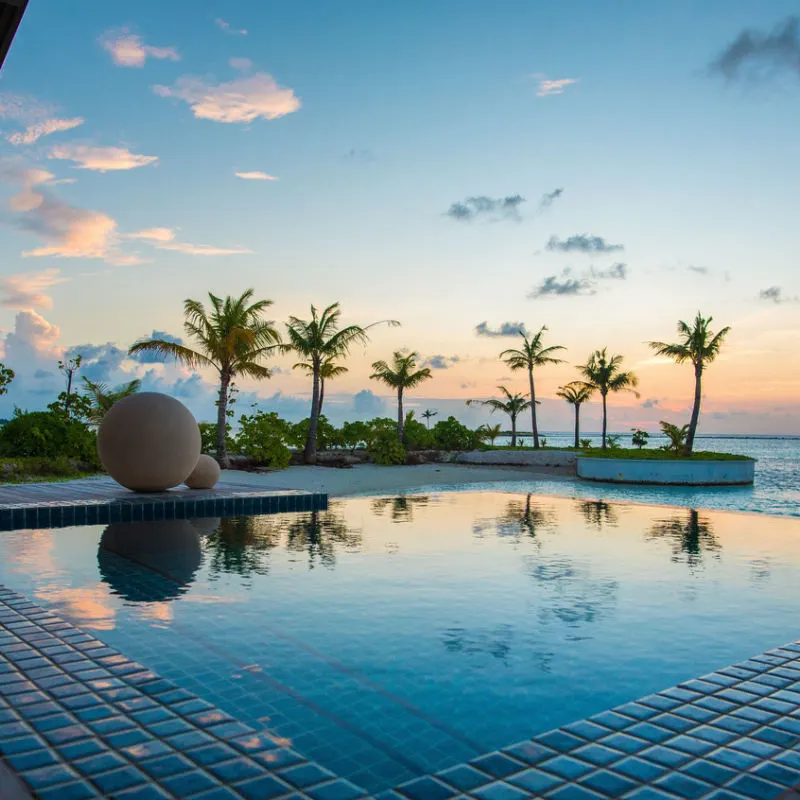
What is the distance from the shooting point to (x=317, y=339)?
32.9 metres

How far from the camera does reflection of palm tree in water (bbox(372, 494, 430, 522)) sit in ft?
49.2

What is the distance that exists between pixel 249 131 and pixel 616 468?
19094mm

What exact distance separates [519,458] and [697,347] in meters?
11.2

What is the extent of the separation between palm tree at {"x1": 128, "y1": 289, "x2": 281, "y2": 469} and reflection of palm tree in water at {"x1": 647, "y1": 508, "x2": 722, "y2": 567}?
16.9 meters

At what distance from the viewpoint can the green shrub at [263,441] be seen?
29.4 metres

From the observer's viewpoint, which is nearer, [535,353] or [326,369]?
[326,369]

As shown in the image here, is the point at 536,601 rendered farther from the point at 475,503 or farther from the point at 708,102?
the point at 708,102

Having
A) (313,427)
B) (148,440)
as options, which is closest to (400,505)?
(148,440)

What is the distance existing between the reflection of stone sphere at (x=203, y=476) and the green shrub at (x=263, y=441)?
1300cm

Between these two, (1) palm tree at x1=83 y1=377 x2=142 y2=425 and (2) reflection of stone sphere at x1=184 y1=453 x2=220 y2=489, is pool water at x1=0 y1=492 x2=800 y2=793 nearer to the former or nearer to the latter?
(2) reflection of stone sphere at x1=184 y1=453 x2=220 y2=489

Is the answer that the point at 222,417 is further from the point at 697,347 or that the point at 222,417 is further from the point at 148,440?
the point at 697,347

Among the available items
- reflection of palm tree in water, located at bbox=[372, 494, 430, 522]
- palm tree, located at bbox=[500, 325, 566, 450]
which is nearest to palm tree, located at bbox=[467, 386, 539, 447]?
palm tree, located at bbox=[500, 325, 566, 450]

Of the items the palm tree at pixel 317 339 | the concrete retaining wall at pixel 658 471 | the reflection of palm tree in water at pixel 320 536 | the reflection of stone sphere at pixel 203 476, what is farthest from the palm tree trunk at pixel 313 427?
the reflection of palm tree in water at pixel 320 536

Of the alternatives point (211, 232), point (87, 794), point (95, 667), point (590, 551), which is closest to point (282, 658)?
point (95, 667)
